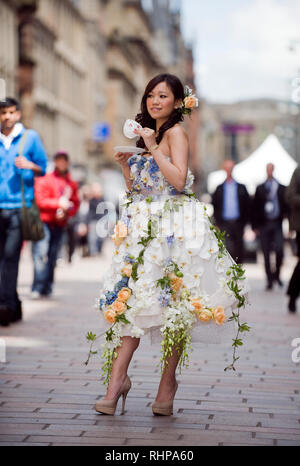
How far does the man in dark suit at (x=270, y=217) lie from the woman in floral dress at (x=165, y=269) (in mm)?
9437

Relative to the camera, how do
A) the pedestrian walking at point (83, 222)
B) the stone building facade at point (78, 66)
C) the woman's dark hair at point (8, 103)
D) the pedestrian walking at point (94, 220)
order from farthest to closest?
the stone building facade at point (78, 66) → the pedestrian walking at point (94, 220) → the pedestrian walking at point (83, 222) → the woman's dark hair at point (8, 103)

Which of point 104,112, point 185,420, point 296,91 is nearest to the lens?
point 185,420

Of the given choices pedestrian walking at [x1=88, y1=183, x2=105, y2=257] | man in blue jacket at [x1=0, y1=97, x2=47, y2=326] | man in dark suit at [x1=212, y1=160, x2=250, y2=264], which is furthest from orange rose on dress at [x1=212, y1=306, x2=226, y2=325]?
pedestrian walking at [x1=88, y1=183, x2=105, y2=257]

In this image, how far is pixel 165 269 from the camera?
17.5 feet

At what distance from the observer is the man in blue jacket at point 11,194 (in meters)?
9.30

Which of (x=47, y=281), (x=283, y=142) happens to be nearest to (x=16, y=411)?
(x=47, y=281)

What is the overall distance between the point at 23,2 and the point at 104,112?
2821cm

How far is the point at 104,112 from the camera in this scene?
6506 centimetres

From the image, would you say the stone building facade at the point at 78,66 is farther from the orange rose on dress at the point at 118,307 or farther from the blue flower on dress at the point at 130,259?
the orange rose on dress at the point at 118,307

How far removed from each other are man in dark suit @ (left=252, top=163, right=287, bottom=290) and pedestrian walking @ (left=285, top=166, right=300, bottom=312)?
3503mm

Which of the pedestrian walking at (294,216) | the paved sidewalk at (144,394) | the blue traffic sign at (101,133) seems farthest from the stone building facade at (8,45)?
the paved sidewalk at (144,394)

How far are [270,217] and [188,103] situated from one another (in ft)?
31.5

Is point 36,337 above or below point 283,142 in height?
below

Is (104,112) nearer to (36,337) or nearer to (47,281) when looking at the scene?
(47,281)
